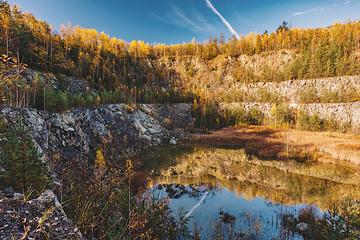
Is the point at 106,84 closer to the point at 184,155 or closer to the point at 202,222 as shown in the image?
the point at 184,155

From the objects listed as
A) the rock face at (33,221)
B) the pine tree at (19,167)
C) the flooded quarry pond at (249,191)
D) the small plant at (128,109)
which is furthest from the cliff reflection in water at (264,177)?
the small plant at (128,109)

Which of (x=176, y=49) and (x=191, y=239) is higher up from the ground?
(x=176, y=49)

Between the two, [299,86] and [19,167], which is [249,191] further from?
[299,86]

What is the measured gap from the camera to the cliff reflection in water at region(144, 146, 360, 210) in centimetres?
818

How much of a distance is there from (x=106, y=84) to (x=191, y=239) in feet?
110

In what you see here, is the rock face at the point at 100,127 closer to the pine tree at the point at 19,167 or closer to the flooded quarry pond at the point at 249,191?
the pine tree at the point at 19,167

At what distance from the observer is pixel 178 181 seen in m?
10.3

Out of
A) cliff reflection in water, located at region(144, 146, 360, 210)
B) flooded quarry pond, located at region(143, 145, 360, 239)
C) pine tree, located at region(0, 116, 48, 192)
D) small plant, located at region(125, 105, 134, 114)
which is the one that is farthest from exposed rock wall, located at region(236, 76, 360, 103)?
pine tree, located at region(0, 116, 48, 192)

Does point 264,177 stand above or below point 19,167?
below

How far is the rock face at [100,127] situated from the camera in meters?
7.78

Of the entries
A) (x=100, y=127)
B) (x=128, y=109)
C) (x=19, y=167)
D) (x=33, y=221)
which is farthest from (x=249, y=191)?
(x=128, y=109)

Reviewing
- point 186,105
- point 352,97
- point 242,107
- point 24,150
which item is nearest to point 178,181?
point 24,150

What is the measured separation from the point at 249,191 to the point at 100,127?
14.3 meters

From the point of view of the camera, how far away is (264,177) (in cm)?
1067
